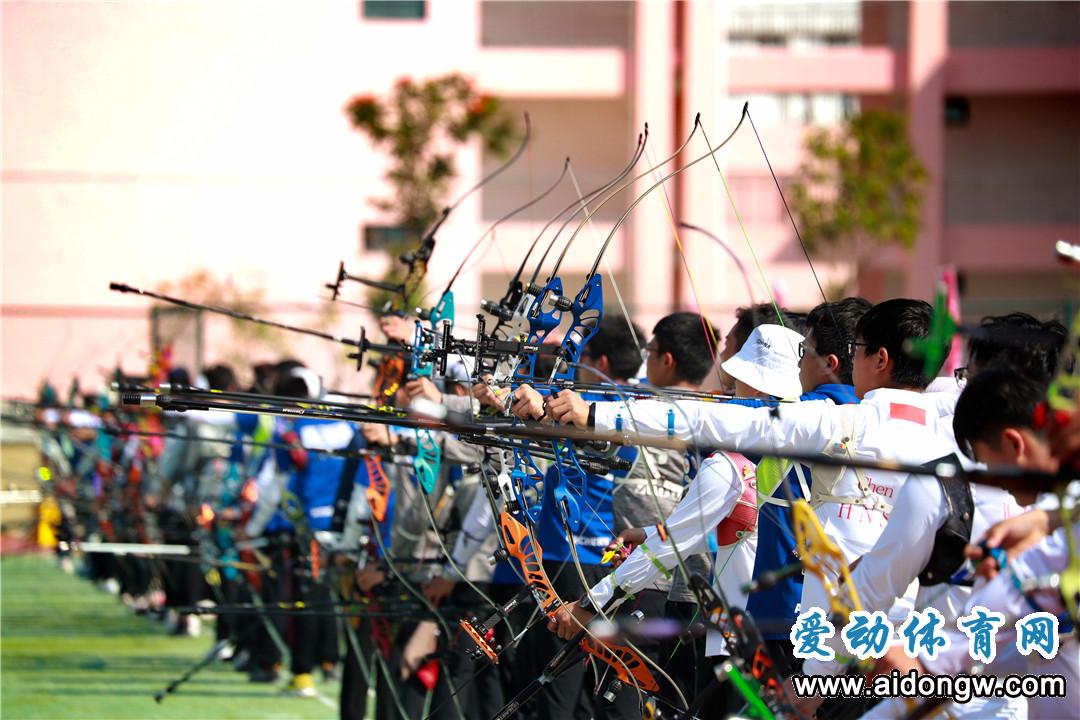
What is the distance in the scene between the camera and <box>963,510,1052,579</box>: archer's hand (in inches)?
108

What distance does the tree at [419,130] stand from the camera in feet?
63.6

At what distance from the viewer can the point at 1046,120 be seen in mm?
24984

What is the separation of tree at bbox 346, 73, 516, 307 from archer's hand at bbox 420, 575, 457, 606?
1337 centimetres

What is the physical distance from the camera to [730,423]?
3.70m

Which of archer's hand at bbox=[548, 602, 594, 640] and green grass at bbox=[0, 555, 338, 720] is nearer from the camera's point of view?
archer's hand at bbox=[548, 602, 594, 640]

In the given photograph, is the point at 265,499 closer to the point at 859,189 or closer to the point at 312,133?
the point at 859,189

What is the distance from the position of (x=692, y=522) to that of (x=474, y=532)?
2.09 metres

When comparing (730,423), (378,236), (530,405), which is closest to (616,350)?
(530,405)

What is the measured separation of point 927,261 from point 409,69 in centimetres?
855

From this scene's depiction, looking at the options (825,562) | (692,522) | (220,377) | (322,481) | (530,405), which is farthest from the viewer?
(220,377)

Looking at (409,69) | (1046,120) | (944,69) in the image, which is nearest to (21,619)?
(409,69)

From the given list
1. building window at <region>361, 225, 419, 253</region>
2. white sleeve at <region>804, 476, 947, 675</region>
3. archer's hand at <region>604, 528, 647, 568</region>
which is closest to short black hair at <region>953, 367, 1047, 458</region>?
white sleeve at <region>804, 476, 947, 675</region>

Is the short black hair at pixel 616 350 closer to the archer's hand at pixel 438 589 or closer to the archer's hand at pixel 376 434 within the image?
the archer's hand at pixel 376 434

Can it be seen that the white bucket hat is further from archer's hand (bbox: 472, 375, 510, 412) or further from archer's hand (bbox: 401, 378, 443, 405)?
archer's hand (bbox: 401, 378, 443, 405)
